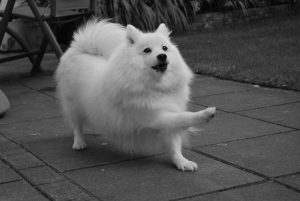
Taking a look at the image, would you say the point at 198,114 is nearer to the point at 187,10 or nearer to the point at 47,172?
the point at 47,172

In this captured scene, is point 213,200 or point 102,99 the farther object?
point 102,99

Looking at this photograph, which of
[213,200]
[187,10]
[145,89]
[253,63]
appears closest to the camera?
[213,200]

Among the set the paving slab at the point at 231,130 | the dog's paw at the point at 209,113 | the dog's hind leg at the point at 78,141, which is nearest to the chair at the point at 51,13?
the dog's hind leg at the point at 78,141

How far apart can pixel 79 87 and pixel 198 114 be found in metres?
1.23

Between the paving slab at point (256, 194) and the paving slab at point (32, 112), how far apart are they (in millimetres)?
2911

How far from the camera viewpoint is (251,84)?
7.30 metres

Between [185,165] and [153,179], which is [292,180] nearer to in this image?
[185,165]

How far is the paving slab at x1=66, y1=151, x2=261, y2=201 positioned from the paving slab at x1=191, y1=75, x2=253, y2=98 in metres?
2.63

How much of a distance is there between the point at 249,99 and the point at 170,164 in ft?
7.56

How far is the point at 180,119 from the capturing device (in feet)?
13.5

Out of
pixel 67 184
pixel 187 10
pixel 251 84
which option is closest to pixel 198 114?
pixel 67 184

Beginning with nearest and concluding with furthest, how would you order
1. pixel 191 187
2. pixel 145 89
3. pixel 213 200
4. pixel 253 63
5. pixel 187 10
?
pixel 213 200 → pixel 191 187 → pixel 145 89 → pixel 253 63 → pixel 187 10

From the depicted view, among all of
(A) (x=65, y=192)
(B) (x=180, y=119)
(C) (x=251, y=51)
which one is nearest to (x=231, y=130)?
(B) (x=180, y=119)

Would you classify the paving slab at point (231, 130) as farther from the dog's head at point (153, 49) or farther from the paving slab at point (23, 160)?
the paving slab at point (23, 160)
